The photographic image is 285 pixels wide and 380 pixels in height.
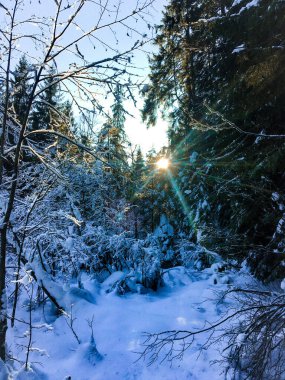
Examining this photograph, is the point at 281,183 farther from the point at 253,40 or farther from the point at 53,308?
the point at 53,308

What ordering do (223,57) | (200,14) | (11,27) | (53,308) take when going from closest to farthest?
1. (11,27)
2. (223,57)
3. (53,308)
4. (200,14)

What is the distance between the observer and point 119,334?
670 cm

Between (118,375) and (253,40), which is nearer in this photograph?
(118,375)

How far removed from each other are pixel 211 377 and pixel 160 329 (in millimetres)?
1789

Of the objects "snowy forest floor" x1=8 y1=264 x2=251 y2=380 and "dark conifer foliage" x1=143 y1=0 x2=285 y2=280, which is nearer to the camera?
"snowy forest floor" x1=8 y1=264 x2=251 y2=380

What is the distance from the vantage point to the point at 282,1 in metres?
5.50

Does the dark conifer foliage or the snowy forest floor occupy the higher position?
the dark conifer foliage

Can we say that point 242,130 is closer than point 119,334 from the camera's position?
Yes

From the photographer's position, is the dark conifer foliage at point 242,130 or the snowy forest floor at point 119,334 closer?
the snowy forest floor at point 119,334

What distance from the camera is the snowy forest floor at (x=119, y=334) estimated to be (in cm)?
543

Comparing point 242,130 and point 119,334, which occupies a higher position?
point 242,130

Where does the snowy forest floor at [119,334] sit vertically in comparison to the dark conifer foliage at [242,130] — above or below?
below

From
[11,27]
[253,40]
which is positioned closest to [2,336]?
[11,27]

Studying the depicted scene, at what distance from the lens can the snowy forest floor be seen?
5.43 metres
